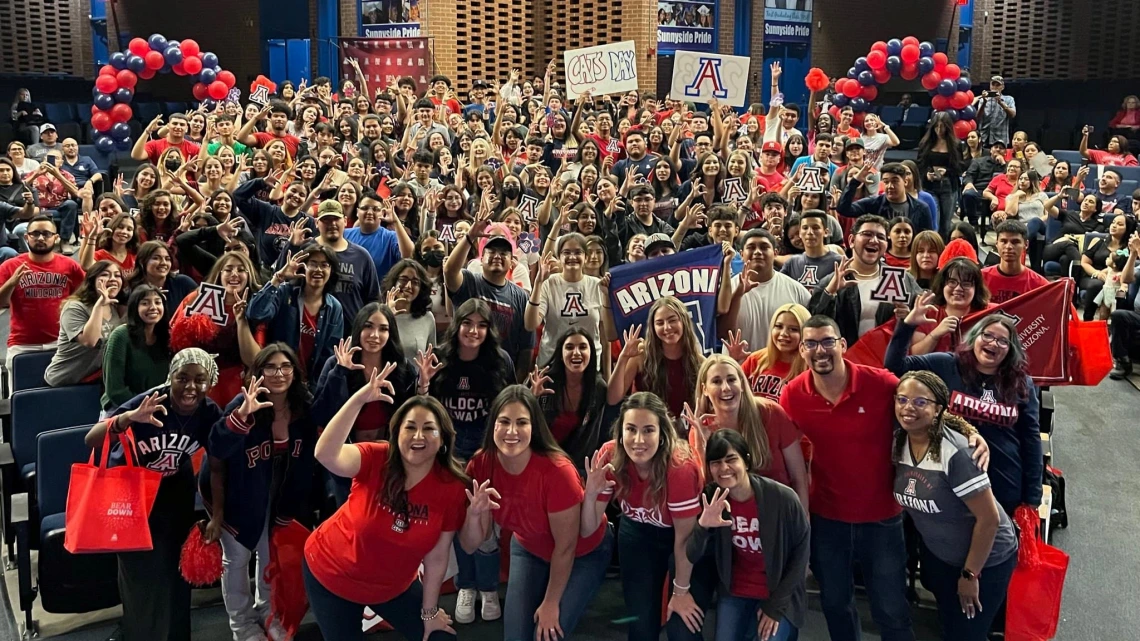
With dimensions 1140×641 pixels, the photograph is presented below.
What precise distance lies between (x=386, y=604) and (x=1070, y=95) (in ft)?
69.8

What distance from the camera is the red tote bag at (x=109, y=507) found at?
4094 mm

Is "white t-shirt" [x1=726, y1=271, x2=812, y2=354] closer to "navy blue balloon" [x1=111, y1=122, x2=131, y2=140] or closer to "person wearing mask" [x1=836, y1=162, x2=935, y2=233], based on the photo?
"person wearing mask" [x1=836, y1=162, x2=935, y2=233]

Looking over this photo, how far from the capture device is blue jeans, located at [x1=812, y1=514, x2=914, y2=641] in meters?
4.11

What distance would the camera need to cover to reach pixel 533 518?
405 centimetres

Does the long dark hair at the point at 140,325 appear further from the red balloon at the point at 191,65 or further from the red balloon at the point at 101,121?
the red balloon at the point at 191,65

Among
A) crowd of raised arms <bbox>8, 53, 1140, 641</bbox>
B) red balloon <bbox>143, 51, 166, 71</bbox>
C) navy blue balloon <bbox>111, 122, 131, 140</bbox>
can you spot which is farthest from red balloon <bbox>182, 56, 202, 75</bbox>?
crowd of raised arms <bbox>8, 53, 1140, 641</bbox>

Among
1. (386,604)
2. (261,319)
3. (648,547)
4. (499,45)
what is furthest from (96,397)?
(499,45)

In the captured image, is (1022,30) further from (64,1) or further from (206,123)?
(64,1)

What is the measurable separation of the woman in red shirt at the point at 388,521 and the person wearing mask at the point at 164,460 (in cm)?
71

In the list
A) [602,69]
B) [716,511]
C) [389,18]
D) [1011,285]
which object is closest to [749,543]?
[716,511]

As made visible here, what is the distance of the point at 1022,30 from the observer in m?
22.7

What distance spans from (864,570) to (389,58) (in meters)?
14.5

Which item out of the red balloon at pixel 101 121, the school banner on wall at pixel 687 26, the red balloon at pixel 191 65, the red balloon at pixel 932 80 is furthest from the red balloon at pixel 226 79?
the red balloon at pixel 932 80

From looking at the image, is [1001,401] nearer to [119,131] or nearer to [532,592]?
[532,592]
